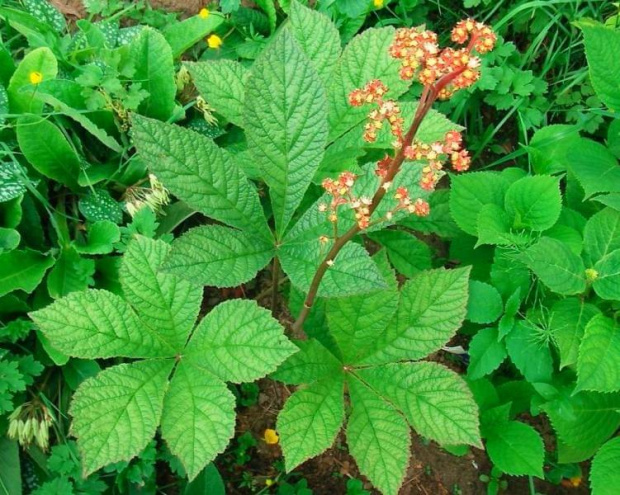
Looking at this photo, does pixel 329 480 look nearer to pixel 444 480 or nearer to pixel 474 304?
pixel 444 480

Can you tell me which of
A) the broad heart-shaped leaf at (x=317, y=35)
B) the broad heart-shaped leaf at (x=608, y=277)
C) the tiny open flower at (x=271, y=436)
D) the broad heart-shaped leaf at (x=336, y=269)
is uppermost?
the broad heart-shaped leaf at (x=317, y=35)

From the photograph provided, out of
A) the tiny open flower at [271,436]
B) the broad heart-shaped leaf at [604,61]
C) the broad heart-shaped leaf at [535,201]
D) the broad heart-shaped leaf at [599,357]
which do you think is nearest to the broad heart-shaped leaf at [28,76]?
the tiny open flower at [271,436]

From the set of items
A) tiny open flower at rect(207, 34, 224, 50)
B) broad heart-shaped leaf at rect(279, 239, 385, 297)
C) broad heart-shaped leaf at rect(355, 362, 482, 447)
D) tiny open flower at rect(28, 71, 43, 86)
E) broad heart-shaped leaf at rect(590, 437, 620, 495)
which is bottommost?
broad heart-shaped leaf at rect(590, 437, 620, 495)

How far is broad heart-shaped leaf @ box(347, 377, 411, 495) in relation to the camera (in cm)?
157

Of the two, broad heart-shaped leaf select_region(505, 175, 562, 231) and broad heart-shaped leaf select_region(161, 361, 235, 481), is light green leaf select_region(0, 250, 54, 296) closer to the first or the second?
Result: broad heart-shaped leaf select_region(161, 361, 235, 481)

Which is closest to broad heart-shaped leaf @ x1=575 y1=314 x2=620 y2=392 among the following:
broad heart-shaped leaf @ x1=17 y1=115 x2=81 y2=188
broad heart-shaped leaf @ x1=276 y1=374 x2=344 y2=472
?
broad heart-shaped leaf @ x1=276 y1=374 x2=344 y2=472

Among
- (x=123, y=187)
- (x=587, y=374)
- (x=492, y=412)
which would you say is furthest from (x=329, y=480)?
(x=123, y=187)

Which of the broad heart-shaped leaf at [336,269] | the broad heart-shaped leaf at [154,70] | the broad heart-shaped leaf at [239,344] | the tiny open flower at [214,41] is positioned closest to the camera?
the broad heart-shaped leaf at [336,269]

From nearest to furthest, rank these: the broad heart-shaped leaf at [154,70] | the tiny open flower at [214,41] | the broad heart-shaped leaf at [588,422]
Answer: the broad heart-shaped leaf at [588,422]
the broad heart-shaped leaf at [154,70]
the tiny open flower at [214,41]

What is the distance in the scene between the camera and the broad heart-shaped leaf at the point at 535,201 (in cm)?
195

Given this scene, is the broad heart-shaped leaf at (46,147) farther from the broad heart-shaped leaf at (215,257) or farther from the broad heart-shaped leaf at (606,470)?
the broad heart-shaped leaf at (606,470)

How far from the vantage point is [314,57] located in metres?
1.86

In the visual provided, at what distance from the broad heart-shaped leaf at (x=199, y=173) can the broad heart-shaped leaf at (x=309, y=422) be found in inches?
16.9

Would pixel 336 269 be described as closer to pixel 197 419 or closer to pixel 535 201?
pixel 197 419
